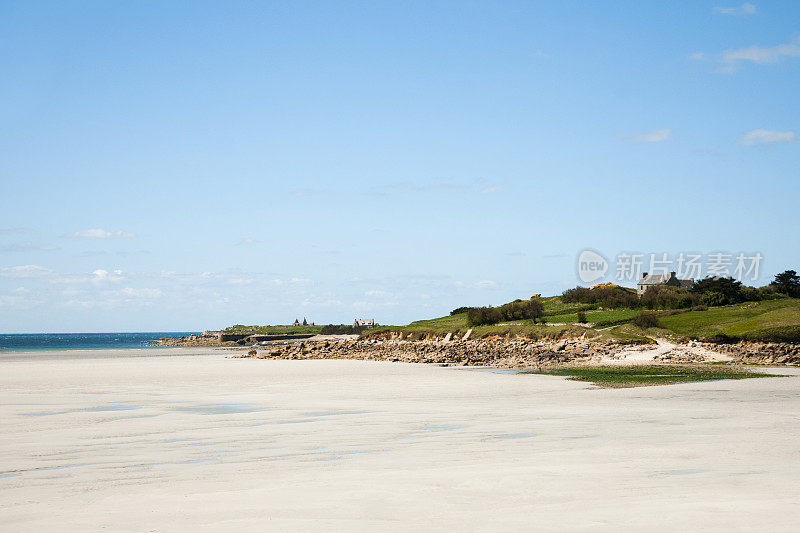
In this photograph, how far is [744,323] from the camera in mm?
41969

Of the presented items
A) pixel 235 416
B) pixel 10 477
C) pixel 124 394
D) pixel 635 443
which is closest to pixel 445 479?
pixel 635 443

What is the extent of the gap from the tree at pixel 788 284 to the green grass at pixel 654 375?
3675 cm

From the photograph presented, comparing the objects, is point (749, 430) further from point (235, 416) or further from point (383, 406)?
point (235, 416)

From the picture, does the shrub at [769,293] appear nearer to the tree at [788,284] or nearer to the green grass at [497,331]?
the tree at [788,284]

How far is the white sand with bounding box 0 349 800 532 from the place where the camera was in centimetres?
744

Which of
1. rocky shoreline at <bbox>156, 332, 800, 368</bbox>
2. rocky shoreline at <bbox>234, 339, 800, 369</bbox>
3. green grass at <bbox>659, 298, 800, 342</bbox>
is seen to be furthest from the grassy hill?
rocky shoreline at <bbox>234, 339, 800, 369</bbox>

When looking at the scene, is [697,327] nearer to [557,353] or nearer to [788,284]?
[557,353]

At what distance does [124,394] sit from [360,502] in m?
17.3

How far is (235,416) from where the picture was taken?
16719mm

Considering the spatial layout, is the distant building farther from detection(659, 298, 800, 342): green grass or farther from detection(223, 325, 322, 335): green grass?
detection(223, 325, 322, 335): green grass

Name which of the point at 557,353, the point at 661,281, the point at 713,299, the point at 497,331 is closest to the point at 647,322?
the point at 557,353

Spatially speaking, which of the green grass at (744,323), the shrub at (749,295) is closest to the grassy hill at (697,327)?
the green grass at (744,323)

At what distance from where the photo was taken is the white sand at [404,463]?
7441mm

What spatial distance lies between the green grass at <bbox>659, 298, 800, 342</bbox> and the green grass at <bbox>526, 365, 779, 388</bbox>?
7465 mm
